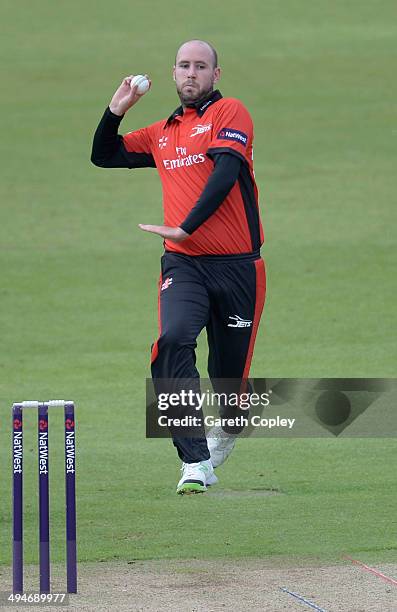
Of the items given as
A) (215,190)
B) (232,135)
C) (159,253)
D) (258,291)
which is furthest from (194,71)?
(159,253)

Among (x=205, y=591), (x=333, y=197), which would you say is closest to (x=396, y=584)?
(x=205, y=591)

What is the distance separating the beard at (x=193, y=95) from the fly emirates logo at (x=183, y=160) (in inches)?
11.5

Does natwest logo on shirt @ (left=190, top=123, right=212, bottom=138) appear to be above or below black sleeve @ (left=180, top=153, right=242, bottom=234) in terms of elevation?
above

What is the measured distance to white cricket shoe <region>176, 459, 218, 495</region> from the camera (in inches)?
312

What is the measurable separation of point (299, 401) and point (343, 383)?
0.86m

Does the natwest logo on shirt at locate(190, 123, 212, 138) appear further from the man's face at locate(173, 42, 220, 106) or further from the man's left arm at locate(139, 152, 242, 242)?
the man's left arm at locate(139, 152, 242, 242)

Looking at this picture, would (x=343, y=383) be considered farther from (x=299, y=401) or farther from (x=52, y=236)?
(x=52, y=236)

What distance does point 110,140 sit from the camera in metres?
8.87

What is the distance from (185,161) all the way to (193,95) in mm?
402

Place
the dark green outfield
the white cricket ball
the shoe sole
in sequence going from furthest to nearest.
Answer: the dark green outfield, the white cricket ball, the shoe sole

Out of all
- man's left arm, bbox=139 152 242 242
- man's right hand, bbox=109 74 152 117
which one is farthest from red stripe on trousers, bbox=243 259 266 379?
man's right hand, bbox=109 74 152 117

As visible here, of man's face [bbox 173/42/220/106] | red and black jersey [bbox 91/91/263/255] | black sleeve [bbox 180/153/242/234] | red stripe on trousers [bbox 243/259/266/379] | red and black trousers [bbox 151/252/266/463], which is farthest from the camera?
red stripe on trousers [bbox 243/259/266/379]

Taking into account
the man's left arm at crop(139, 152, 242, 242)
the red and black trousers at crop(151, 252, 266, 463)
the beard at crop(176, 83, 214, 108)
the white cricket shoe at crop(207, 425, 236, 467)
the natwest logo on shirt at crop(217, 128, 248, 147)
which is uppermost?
the beard at crop(176, 83, 214, 108)

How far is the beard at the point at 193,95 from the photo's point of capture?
8422 millimetres
